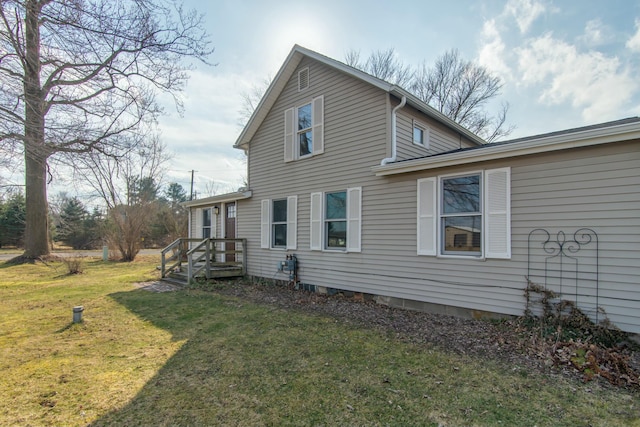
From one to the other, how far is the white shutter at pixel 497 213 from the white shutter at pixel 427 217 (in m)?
0.90

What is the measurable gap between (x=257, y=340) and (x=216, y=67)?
21.3ft

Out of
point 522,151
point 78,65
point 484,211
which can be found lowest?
point 484,211

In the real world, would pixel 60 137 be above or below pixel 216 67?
below

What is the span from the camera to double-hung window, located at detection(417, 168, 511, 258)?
5316 mm

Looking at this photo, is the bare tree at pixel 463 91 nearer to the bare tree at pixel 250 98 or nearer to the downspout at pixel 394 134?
the bare tree at pixel 250 98

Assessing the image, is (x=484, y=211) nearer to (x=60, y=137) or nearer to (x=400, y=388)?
(x=400, y=388)

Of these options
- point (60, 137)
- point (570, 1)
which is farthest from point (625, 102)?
point (60, 137)

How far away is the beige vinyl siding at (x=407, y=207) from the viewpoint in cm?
437

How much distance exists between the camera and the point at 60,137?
632 centimetres

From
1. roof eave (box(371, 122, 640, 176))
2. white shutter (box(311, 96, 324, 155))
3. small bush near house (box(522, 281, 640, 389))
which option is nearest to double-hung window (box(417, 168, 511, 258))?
roof eave (box(371, 122, 640, 176))

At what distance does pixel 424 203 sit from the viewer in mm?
6227

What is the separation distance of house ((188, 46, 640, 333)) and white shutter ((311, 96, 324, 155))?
4 cm

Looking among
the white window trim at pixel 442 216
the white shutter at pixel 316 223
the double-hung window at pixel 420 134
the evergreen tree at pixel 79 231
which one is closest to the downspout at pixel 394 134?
the double-hung window at pixel 420 134

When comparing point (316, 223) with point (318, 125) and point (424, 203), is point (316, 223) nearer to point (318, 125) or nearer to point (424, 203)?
point (318, 125)
